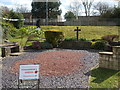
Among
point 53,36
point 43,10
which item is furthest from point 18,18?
point 53,36

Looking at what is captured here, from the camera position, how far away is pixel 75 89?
2838 millimetres

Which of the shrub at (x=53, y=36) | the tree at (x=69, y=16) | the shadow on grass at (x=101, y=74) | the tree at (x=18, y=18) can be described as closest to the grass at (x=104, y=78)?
the shadow on grass at (x=101, y=74)

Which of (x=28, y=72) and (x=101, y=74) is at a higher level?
(x=28, y=72)

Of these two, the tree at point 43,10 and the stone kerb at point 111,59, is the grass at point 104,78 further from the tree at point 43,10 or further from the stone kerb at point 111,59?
the tree at point 43,10

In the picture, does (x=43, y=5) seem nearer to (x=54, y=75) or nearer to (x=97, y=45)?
(x=97, y=45)

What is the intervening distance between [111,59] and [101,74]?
2.01 ft

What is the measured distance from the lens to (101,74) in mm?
3680

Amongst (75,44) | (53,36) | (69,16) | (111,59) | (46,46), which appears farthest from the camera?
(69,16)

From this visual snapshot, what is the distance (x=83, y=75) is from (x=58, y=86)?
92 centimetres

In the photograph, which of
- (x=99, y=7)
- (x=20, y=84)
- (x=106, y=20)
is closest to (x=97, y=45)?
(x=20, y=84)

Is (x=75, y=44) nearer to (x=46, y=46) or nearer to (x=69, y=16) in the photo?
(x=46, y=46)

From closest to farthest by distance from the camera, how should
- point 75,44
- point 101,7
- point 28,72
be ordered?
point 28,72
point 75,44
point 101,7

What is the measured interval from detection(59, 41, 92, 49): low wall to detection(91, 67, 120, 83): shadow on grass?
4384mm

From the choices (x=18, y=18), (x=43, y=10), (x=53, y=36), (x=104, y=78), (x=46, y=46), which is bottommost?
(x=104, y=78)
